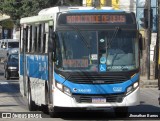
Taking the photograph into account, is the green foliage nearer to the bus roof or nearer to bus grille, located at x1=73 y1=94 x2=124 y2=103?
the bus roof

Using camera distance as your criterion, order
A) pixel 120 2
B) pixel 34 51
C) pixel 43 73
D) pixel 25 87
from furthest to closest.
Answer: pixel 120 2 → pixel 25 87 → pixel 34 51 → pixel 43 73

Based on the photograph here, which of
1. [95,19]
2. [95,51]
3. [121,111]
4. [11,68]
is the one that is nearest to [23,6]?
[11,68]

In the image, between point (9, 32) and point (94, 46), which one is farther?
point (9, 32)

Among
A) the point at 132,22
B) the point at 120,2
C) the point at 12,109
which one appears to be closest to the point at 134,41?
the point at 132,22

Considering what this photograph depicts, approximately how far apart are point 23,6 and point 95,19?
5565 centimetres

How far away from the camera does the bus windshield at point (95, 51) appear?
638 inches

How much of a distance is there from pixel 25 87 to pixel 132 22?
5.49m

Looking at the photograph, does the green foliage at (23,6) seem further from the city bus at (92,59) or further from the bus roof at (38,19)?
the city bus at (92,59)

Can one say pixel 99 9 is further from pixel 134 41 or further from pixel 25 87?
pixel 25 87

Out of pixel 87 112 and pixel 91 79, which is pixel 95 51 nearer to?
pixel 91 79

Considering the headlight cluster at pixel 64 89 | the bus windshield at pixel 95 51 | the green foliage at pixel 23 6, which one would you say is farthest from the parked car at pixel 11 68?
the green foliage at pixel 23 6

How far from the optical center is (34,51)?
18984mm

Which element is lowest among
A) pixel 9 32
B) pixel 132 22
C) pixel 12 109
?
pixel 9 32

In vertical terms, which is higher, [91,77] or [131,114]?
[91,77]
